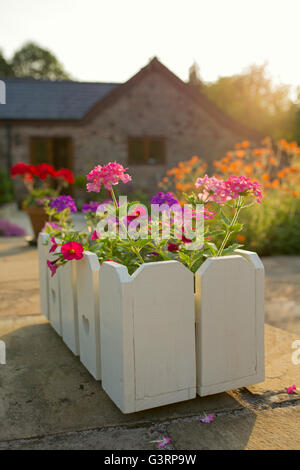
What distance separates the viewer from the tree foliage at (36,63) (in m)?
45.9

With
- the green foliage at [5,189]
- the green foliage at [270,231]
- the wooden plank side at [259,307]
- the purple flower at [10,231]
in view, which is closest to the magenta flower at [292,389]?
the wooden plank side at [259,307]

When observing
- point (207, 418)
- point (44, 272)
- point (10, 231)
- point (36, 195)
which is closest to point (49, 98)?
point (10, 231)

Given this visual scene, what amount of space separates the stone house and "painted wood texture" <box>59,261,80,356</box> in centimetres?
1254

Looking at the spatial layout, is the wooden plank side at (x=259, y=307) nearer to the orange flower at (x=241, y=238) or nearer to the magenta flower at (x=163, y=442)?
the magenta flower at (x=163, y=442)

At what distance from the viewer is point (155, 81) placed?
16.4 meters

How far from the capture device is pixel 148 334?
2107mm

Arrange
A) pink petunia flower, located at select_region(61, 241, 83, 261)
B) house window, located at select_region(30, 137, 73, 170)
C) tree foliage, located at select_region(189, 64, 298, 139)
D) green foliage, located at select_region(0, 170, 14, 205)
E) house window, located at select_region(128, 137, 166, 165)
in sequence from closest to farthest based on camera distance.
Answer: pink petunia flower, located at select_region(61, 241, 83, 261) < green foliage, located at select_region(0, 170, 14, 205) < house window, located at select_region(30, 137, 73, 170) < house window, located at select_region(128, 137, 166, 165) < tree foliage, located at select_region(189, 64, 298, 139)

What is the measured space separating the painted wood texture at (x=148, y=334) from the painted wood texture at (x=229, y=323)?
0.20ft

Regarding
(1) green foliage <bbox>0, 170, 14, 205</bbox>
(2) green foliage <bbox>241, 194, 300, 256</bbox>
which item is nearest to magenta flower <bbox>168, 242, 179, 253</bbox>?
(2) green foliage <bbox>241, 194, 300, 256</bbox>

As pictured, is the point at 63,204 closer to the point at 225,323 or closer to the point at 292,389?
the point at 225,323

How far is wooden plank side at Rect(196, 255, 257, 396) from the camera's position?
222cm

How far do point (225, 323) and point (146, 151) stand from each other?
14988 mm

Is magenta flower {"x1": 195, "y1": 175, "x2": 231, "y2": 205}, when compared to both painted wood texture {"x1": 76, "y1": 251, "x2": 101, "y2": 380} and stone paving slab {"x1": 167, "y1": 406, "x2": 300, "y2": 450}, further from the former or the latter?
stone paving slab {"x1": 167, "y1": 406, "x2": 300, "y2": 450}
